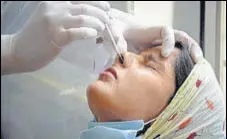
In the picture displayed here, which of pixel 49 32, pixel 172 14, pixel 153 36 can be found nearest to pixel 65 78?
pixel 49 32

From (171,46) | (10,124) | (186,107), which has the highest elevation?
(171,46)

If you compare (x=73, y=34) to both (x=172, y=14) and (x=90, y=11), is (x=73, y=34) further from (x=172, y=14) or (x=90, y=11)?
(x=172, y=14)

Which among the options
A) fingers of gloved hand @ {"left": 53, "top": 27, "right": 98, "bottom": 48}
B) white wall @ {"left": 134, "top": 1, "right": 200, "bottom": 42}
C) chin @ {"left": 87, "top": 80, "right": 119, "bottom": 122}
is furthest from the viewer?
white wall @ {"left": 134, "top": 1, "right": 200, "bottom": 42}

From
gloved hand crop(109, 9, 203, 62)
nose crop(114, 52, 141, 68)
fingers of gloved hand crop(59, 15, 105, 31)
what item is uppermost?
fingers of gloved hand crop(59, 15, 105, 31)

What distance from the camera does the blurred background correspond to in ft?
3.14

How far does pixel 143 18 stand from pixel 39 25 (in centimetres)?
59

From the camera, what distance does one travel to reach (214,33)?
145 centimetres

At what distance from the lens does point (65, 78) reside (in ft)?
3.79

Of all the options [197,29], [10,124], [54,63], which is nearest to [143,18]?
[197,29]

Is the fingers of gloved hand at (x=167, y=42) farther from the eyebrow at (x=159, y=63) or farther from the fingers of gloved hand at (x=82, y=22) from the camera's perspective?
the fingers of gloved hand at (x=82, y=22)

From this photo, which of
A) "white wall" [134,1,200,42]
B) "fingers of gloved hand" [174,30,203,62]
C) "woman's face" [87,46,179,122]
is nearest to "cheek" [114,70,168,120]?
"woman's face" [87,46,179,122]

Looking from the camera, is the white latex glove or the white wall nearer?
the white latex glove

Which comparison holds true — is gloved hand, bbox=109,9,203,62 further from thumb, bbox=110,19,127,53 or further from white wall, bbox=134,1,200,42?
white wall, bbox=134,1,200,42

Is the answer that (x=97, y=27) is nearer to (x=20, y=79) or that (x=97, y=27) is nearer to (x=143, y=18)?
(x=20, y=79)
